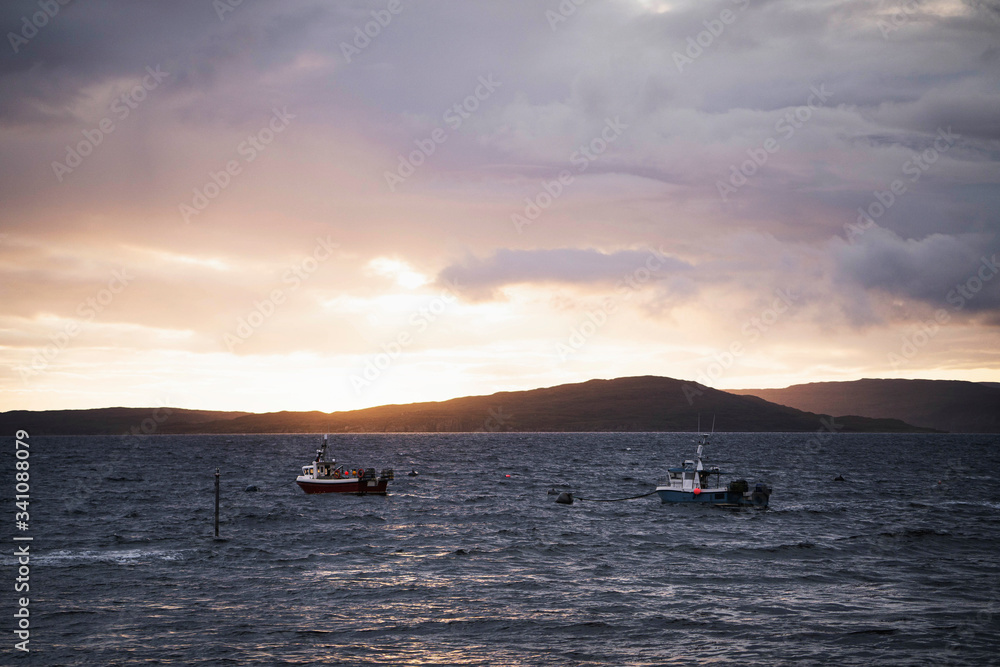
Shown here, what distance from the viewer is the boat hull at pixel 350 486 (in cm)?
8012

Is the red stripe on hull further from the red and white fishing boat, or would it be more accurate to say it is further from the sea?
the sea

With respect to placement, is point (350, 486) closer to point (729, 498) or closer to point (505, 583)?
point (729, 498)

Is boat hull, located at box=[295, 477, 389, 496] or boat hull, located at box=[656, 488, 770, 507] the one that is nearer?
boat hull, located at box=[656, 488, 770, 507]

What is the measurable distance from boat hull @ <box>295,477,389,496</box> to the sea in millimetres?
6782

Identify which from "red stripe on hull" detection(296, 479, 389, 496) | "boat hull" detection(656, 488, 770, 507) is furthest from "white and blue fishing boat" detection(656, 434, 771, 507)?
"red stripe on hull" detection(296, 479, 389, 496)

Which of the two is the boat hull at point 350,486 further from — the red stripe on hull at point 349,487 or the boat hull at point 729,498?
the boat hull at point 729,498

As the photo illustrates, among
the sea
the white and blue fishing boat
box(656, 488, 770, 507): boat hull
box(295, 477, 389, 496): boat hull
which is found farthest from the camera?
box(295, 477, 389, 496): boat hull

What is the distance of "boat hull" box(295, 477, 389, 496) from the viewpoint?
263 feet

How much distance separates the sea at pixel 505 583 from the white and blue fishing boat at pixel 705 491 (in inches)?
43.0

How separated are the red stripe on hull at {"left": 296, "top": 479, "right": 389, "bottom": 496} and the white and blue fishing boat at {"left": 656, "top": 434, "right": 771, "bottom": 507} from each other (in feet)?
93.9

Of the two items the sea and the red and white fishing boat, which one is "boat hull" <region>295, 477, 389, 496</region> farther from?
the sea

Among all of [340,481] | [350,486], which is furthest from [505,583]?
[340,481]

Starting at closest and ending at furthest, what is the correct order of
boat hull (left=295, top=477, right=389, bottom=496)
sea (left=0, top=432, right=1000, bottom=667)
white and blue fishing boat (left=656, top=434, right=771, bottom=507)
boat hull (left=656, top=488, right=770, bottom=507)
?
sea (left=0, top=432, right=1000, bottom=667) < boat hull (left=656, top=488, right=770, bottom=507) < white and blue fishing boat (left=656, top=434, right=771, bottom=507) < boat hull (left=295, top=477, right=389, bottom=496)

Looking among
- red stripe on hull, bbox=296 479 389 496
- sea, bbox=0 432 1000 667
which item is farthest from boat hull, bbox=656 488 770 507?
red stripe on hull, bbox=296 479 389 496
